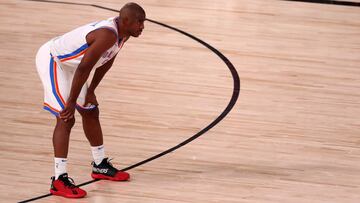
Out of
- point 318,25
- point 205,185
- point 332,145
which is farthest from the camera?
point 318,25

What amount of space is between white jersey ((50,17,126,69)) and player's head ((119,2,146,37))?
0.07 metres

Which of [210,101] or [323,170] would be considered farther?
[210,101]

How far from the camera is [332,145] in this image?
6.70 meters

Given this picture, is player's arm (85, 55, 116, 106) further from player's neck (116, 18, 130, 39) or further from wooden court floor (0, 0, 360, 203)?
wooden court floor (0, 0, 360, 203)

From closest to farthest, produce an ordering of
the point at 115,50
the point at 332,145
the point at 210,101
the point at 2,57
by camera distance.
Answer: the point at 115,50
the point at 332,145
the point at 210,101
the point at 2,57

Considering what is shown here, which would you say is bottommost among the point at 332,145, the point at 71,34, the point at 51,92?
the point at 332,145

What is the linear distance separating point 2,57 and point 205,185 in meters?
3.44

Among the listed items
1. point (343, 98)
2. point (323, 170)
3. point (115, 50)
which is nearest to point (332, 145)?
point (323, 170)

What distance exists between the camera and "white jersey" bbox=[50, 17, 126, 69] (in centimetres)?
533

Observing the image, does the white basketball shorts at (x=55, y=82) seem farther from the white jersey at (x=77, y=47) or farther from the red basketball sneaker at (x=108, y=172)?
the red basketball sneaker at (x=108, y=172)

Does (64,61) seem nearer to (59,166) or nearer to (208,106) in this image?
(59,166)

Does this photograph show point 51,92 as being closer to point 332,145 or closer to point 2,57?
point 332,145

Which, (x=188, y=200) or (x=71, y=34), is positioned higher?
(x=71, y=34)

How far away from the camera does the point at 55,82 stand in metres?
5.47
